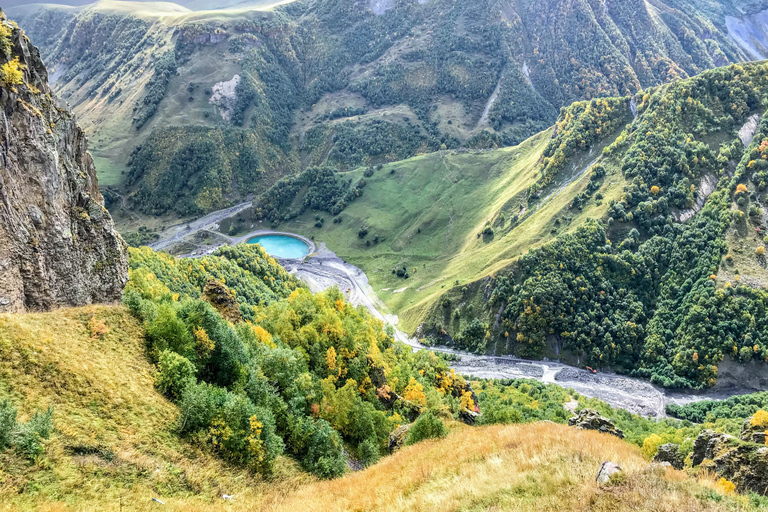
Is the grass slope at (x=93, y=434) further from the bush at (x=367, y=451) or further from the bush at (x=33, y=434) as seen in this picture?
the bush at (x=367, y=451)

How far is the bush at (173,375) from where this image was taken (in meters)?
31.9

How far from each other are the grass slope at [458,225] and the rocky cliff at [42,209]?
10423 cm

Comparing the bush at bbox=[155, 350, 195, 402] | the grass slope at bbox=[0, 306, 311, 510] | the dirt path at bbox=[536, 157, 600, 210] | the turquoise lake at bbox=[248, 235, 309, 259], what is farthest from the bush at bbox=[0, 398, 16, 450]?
the turquoise lake at bbox=[248, 235, 309, 259]

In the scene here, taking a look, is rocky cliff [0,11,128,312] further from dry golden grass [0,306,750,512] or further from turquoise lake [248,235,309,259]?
turquoise lake [248,235,309,259]

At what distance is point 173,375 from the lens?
32.4 metres

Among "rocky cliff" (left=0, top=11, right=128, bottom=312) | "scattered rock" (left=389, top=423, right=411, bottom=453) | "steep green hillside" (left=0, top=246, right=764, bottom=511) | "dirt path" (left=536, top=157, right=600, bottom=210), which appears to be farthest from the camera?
"dirt path" (left=536, top=157, right=600, bottom=210)

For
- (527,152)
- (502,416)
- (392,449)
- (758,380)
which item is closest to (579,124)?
(527,152)

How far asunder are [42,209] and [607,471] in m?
42.2

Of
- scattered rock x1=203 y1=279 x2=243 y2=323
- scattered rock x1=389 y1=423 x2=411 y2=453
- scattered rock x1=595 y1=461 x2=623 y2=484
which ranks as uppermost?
scattered rock x1=203 y1=279 x2=243 y2=323

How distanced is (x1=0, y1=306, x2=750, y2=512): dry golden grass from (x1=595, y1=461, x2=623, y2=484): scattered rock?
0.41m

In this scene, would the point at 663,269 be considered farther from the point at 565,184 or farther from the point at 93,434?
the point at 93,434

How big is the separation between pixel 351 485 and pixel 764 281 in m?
121

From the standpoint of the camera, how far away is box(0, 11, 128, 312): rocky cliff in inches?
1299

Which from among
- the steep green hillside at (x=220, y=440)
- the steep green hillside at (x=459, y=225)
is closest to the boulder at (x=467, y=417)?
the steep green hillside at (x=220, y=440)
